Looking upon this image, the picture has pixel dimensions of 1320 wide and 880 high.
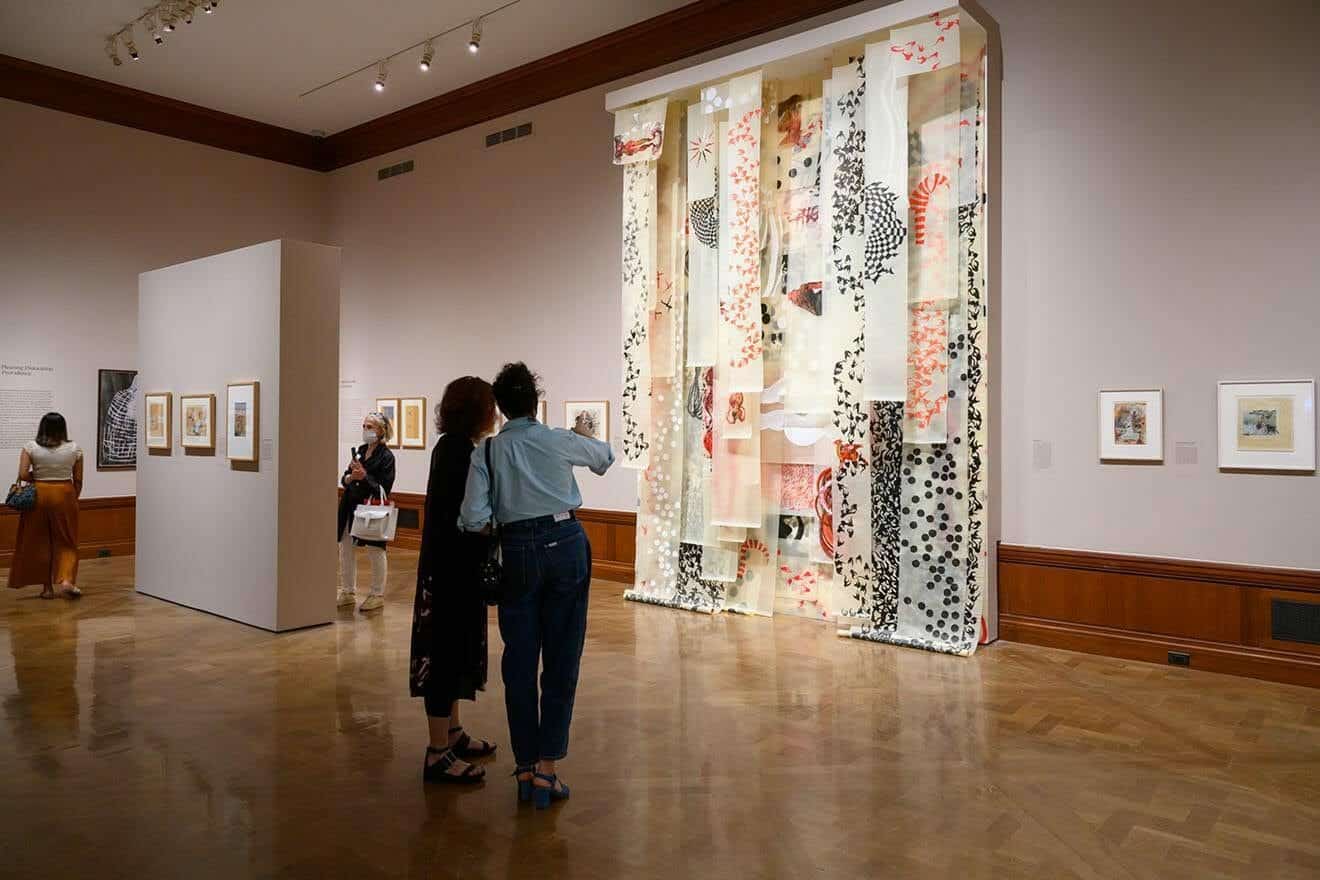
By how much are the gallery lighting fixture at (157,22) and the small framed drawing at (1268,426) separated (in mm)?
9582

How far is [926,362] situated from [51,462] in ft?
27.8

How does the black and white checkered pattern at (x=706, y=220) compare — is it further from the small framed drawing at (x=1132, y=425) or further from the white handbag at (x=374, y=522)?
the white handbag at (x=374, y=522)

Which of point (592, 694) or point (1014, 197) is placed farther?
point (1014, 197)

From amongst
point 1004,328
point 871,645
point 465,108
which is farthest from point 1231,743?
point 465,108

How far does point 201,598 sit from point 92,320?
530cm

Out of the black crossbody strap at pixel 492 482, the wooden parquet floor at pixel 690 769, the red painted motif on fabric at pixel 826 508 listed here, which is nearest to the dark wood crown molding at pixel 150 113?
the wooden parquet floor at pixel 690 769

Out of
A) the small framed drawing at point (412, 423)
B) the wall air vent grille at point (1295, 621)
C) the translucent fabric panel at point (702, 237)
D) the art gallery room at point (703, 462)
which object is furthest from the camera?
the small framed drawing at point (412, 423)

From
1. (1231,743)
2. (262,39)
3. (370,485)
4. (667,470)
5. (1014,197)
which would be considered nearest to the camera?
(1231,743)

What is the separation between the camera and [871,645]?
7.33 meters

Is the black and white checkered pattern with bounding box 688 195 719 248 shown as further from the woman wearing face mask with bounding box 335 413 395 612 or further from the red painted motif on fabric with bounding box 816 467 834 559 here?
the woman wearing face mask with bounding box 335 413 395 612

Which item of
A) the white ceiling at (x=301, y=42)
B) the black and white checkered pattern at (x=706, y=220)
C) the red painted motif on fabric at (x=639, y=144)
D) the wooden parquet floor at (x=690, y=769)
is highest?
the white ceiling at (x=301, y=42)

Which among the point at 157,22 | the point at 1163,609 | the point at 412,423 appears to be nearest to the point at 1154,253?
the point at 1163,609

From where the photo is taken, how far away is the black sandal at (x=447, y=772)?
4415 millimetres

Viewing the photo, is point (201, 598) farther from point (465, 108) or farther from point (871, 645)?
point (465, 108)
